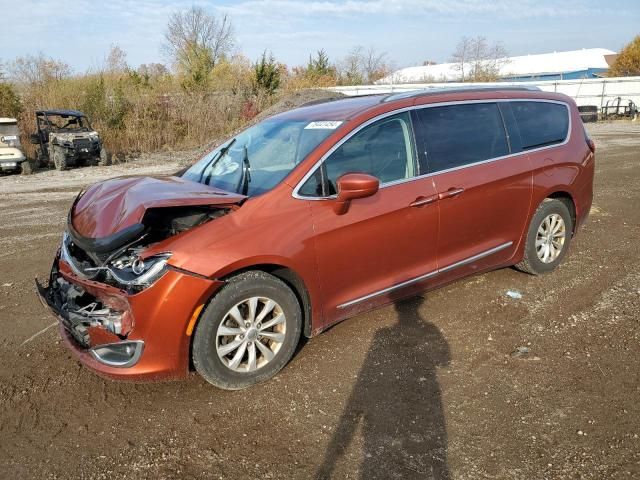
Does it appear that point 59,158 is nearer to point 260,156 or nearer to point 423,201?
point 260,156

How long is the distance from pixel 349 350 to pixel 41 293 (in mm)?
2250

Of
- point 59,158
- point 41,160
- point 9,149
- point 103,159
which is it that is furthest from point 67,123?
point 9,149

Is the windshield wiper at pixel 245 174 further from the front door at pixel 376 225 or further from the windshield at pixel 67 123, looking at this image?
the windshield at pixel 67 123

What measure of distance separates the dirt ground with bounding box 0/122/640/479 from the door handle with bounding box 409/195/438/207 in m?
1.02

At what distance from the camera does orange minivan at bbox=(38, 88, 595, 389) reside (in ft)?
10.2

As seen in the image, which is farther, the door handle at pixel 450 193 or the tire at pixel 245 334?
the door handle at pixel 450 193

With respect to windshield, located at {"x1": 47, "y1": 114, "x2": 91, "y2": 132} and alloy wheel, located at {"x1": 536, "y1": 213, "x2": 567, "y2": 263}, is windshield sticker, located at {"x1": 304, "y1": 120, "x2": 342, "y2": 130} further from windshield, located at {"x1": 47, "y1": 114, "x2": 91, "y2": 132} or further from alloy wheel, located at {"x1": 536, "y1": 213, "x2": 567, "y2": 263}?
windshield, located at {"x1": 47, "y1": 114, "x2": 91, "y2": 132}

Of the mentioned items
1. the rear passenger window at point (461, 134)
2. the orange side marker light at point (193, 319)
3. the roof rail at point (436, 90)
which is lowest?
the orange side marker light at point (193, 319)

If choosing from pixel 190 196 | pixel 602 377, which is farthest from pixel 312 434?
pixel 602 377

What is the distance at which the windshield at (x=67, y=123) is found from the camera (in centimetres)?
1762

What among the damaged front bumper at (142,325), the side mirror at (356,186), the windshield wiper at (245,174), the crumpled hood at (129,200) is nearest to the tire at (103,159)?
the crumpled hood at (129,200)

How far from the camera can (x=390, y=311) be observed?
4.49 metres

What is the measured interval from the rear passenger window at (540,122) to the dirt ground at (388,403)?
142cm

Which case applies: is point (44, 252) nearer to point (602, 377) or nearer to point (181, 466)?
point (181, 466)
